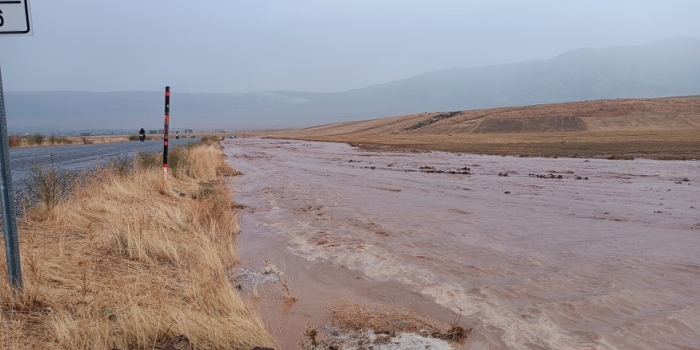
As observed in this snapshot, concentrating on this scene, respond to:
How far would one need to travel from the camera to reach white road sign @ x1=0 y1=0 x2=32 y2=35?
12.5 feet

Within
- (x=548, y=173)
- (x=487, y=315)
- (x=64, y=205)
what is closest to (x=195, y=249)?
(x=64, y=205)

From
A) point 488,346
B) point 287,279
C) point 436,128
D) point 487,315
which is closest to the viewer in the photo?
point 488,346

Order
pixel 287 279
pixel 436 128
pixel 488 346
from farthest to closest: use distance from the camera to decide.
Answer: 1. pixel 436 128
2. pixel 287 279
3. pixel 488 346

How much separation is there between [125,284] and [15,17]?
256 cm

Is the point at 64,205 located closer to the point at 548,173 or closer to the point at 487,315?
the point at 487,315

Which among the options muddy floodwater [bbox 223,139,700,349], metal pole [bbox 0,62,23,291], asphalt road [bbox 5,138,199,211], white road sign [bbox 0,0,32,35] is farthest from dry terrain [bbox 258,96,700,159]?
white road sign [bbox 0,0,32,35]

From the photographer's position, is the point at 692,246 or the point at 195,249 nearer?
the point at 195,249

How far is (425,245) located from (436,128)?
75.8 metres

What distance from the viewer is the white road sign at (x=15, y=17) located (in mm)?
3822

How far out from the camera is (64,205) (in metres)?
8.37

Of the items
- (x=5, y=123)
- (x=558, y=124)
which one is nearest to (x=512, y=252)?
(x=5, y=123)

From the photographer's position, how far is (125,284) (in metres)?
5.12

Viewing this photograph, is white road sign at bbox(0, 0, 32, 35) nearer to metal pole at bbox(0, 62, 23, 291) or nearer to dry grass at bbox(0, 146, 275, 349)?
metal pole at bbox(0, 62, 23, 291)

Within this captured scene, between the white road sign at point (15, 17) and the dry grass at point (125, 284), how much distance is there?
212 centimetres
